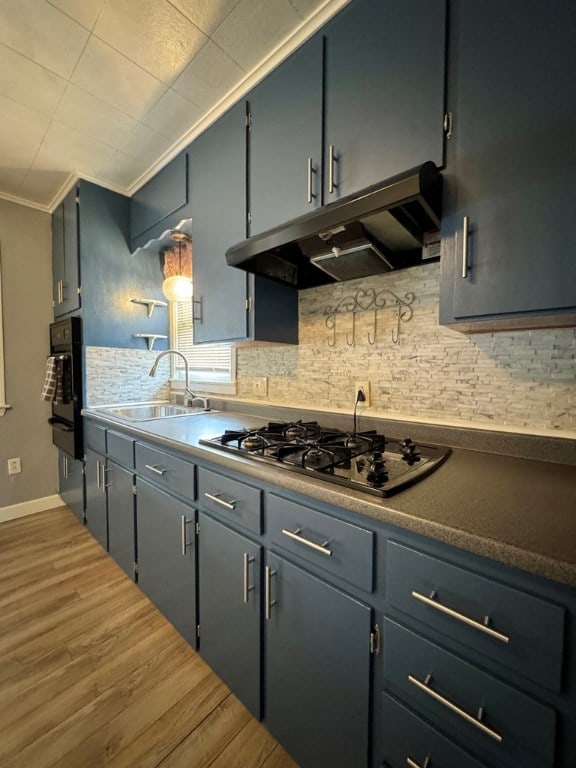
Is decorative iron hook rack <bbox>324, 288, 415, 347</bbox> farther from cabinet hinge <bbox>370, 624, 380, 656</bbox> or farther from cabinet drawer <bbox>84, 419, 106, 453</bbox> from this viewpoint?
cabinet drawer <bbox>84, 419, 106, 453</bbox>

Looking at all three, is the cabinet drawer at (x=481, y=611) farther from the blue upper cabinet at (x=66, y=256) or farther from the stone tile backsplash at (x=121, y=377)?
the blue upper cabinet at (x=66, y=256)

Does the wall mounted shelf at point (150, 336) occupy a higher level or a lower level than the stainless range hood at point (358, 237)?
lower

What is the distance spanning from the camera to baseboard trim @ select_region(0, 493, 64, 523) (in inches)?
102

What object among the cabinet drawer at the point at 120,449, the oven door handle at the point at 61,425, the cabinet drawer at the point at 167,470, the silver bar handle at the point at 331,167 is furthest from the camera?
the oven door handle at the point at 61,425

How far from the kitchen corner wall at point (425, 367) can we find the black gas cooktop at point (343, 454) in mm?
210

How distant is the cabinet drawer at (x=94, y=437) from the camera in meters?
1.99

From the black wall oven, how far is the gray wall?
41 centimetres

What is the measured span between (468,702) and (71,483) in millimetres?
2863

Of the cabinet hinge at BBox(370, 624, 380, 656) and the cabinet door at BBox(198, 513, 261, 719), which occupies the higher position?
the cabinet hinge at BBox(370, 624, 380, 656)

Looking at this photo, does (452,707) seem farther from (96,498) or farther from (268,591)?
(96,498)

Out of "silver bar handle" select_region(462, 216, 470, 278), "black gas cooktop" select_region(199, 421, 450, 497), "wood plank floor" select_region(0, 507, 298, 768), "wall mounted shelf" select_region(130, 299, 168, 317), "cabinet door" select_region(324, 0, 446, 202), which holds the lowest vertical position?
"wood plank floor" select_region(0, 507, 298, 768)

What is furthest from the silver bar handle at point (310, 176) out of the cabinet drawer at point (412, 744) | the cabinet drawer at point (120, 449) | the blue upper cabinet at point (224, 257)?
the cabinet drawer at point (412, 744)

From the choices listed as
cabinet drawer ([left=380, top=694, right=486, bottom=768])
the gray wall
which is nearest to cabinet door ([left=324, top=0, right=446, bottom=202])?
cabinet drawer ([left=380, top=694, right=486, bottom=768])

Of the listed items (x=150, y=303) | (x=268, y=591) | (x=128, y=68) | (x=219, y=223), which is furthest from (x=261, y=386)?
(x=128, y=68)
